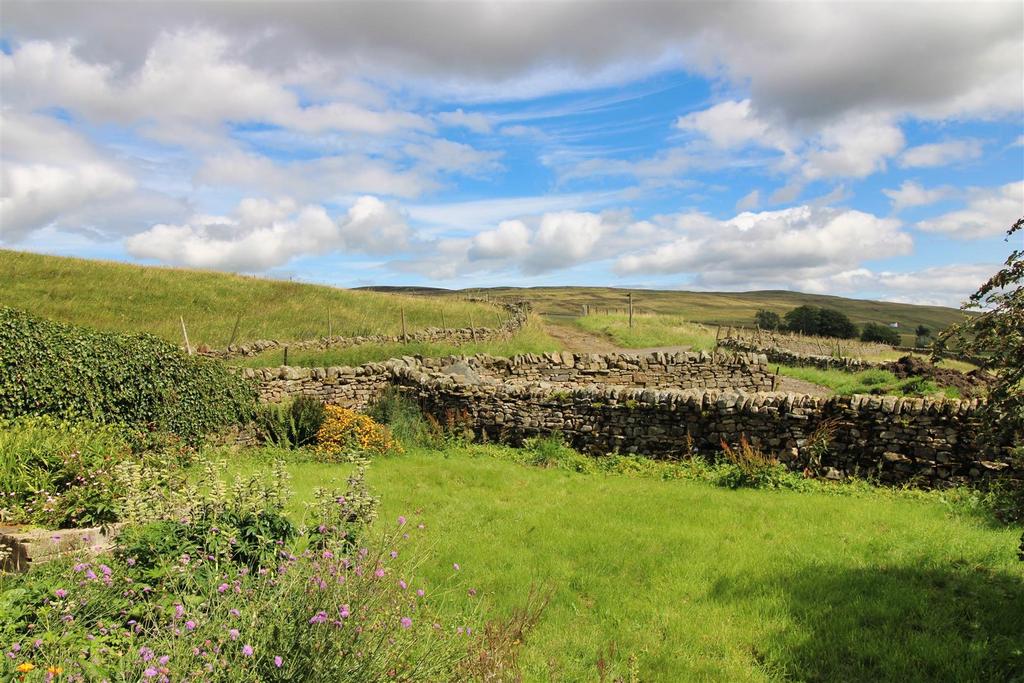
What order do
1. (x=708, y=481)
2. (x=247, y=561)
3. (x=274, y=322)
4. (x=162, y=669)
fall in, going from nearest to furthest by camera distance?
(x=162, y=669) < (x=247, y=561) < (x=708, y=481) < (x=274, y=322)

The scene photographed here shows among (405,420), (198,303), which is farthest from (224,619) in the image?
(198,303)

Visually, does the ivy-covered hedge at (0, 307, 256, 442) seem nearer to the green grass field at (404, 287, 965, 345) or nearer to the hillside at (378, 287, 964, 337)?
the green grass field at (404, 287, 965, 345)

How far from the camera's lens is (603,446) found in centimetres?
1298

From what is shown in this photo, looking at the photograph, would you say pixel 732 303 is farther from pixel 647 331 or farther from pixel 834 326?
pixel 647 331

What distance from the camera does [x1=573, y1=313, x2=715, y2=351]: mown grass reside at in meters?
34.4

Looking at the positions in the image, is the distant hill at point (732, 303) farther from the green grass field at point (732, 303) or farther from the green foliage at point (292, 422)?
the green foliage at point (292, 422)

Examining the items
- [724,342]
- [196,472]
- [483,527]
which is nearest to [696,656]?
[483,527]

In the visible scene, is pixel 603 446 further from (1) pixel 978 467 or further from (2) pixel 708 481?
(1) pixel 978 467

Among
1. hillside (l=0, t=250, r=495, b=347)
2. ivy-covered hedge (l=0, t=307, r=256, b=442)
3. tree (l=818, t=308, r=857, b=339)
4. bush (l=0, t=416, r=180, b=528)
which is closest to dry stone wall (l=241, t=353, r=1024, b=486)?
ivy-covered hedge (l=0, t=307, r=256, b=442)

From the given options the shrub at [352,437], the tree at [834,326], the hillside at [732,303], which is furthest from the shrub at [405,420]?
the hillside at [732,303]

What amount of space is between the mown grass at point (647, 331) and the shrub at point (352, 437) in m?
22.3

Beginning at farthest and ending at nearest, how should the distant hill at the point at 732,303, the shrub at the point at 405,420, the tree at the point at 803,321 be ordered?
1. the distant hill at the point at 732,303
2. the tree at the point at 803,321
3. the shrub at the point at 405,420

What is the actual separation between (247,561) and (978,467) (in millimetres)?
10671

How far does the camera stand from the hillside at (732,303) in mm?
129375
